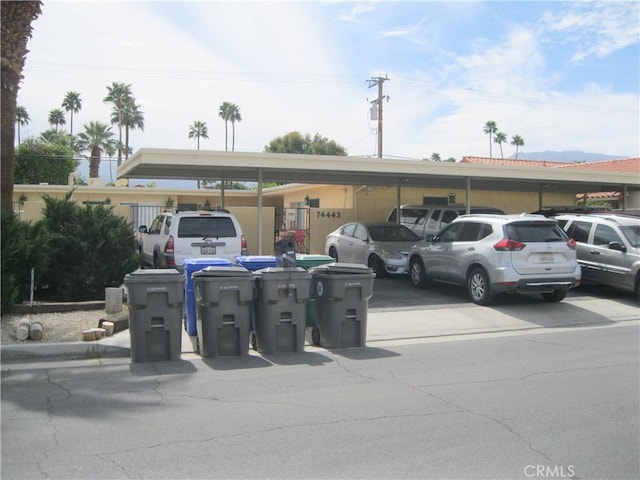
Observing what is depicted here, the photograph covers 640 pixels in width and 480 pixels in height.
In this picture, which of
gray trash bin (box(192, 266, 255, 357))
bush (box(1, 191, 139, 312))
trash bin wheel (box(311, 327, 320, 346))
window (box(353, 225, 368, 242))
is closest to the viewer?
gray trash bin (box(192, 266, 255, 357))

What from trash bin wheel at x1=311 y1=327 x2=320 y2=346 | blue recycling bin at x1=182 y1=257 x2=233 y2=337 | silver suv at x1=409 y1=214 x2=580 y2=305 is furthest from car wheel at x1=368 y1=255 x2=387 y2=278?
blue recycling bin at x1=182 y1=257 x2=233 y2=337

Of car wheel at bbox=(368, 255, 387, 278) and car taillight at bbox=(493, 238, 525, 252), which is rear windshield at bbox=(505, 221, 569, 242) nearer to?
car taillight at bbox=(493, 238, 525, 252)

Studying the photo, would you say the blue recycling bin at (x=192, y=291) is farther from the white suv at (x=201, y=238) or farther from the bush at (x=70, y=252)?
the white suv at (x=201, y=238)

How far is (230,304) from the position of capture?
775cm

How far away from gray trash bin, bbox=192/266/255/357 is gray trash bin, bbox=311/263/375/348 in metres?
1.19

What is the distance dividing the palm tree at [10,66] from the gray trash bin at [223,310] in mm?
5042

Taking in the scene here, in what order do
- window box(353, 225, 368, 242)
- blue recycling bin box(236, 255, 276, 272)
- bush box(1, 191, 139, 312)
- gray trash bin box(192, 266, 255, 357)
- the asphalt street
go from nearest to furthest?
1. the asphalt street
2. gray trash bin box(192, 266, 255, 357)
3. blue recycling bin box(236, 255, 276, 272)
4. bush box(1, 191, 139, 312)
5. window box(353, 225, 368, 242)

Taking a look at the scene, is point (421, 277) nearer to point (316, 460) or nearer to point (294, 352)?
point (294, 352)

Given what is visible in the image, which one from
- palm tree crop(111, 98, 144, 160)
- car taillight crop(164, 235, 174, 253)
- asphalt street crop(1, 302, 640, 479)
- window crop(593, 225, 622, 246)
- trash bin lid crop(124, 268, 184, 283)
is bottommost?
asphalt street crop(1, 302, 640, 479)

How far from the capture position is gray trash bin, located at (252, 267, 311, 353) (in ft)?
26.2

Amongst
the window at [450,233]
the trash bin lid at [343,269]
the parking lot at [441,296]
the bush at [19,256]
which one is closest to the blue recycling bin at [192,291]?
the trash bin lid at [343,269]

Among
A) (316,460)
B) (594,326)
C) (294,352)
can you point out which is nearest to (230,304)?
(294,352)

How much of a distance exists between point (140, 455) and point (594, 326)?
29.2ft

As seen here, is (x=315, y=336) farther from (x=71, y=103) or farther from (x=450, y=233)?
(x=71, y=103)
